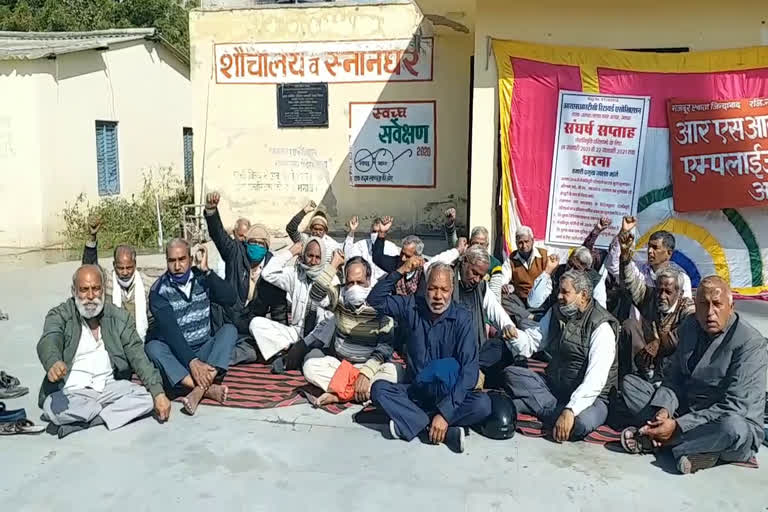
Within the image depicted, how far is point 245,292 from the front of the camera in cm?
580

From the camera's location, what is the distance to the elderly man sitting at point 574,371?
4184 mm

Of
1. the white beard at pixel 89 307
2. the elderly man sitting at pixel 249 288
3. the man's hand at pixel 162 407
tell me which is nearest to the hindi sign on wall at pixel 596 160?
the elderly man sitting at pixel 249 288

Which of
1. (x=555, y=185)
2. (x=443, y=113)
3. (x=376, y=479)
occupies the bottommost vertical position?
(x=376, y=479)

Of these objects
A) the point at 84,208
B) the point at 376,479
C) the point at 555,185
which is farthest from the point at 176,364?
the point at 84,208

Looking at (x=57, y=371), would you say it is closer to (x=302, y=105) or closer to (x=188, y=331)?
(x=188, y=331)

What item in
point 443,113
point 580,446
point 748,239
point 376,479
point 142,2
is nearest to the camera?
point 376,479

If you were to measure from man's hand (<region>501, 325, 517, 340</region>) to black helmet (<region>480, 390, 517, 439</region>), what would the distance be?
49 centimetres

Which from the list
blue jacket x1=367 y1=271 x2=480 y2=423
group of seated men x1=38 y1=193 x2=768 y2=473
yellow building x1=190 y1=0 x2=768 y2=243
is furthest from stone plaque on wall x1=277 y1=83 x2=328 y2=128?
blue jacket x1=367 y1=271 x2=480 y2=423

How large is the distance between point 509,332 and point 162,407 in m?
2.16

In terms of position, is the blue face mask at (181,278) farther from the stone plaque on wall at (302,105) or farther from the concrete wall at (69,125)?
the concrete wall at (69,125)

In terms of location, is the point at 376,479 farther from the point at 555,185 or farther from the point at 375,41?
the point at 375,41

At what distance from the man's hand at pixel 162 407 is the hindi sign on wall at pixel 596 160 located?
4762mm

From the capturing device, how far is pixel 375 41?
1073cm

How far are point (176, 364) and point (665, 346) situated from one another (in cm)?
308
